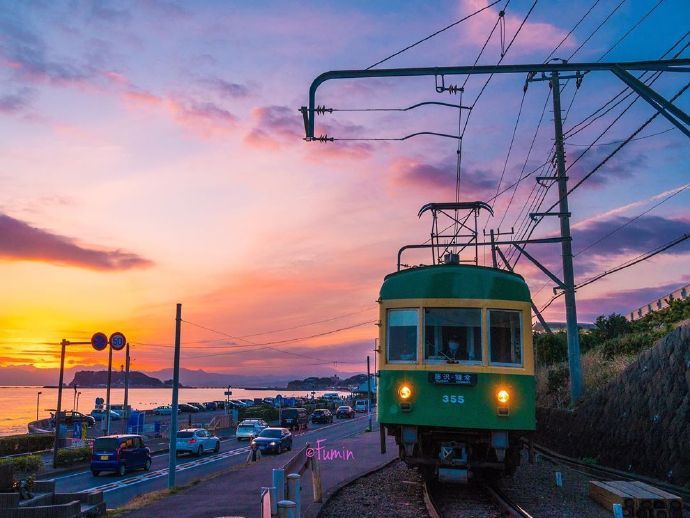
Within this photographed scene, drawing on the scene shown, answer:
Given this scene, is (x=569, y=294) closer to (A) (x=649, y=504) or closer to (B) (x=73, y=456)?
(A) (x=649, y=504)

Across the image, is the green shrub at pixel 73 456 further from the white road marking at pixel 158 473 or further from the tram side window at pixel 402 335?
the tram side window at pixel 402 335

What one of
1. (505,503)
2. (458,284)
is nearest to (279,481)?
(505,503)

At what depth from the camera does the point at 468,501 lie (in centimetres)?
1221

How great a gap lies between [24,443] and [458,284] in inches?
1195

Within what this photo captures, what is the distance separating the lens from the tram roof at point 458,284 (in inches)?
457

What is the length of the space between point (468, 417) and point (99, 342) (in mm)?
26570

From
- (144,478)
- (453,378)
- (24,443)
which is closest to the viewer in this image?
(453,378)

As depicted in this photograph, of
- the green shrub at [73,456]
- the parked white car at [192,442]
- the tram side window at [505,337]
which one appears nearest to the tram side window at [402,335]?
the tram side window at [505,337]

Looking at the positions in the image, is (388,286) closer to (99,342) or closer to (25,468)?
(25,468)

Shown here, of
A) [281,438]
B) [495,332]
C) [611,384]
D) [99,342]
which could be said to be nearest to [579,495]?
[495,332]

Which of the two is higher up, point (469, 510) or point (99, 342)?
point (99, 342)

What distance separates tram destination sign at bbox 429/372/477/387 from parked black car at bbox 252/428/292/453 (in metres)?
22.5

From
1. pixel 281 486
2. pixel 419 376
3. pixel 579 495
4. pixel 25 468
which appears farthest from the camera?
pixel 25 468

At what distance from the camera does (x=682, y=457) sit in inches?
547
